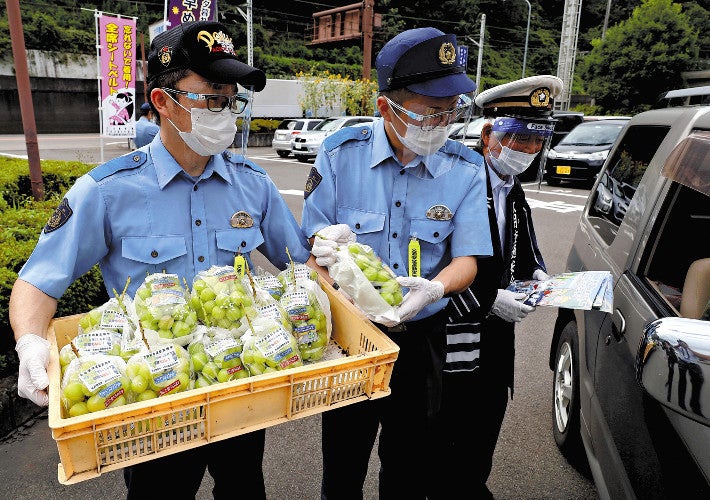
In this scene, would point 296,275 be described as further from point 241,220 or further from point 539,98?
point 539,98

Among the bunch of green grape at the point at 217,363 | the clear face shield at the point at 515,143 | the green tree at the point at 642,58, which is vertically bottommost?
the bunch of green grape at the point at 217,363

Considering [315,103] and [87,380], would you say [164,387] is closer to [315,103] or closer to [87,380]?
[87,380]

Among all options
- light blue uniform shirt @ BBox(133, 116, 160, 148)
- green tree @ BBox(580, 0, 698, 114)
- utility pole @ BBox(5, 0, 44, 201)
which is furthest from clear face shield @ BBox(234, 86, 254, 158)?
green tree @ BBox(580, 0, 698, 114)

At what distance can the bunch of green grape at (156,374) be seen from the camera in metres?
1.27

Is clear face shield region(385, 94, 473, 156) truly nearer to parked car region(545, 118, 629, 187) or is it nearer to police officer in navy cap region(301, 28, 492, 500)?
police officer in navy cap region(301, 28, 492, 500)

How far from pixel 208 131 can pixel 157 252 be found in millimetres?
455

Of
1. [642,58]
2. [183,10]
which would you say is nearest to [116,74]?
[183,10]

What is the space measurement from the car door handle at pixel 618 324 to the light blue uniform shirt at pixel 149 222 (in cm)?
139

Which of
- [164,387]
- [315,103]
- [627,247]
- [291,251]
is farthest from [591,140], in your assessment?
[315,103]

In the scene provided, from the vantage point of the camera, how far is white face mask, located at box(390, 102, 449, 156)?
1.92 meters

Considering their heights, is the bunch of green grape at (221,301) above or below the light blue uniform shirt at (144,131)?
below

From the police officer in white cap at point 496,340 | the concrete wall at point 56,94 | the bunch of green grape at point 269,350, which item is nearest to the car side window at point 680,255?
the police officer in white cap at point 496,340

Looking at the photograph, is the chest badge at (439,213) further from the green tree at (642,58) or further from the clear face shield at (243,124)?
the green tree at (642,58)

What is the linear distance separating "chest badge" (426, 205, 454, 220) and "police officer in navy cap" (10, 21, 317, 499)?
68 centimetres
